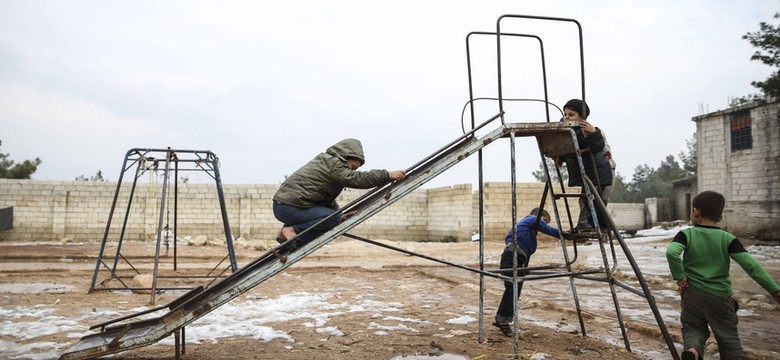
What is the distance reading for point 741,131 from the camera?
23047 mm

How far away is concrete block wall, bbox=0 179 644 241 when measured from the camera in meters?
20.8

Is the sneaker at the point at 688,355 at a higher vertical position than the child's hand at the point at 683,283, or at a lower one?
lower

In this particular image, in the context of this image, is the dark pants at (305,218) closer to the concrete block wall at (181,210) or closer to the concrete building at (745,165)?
the concrete block wall at (181,210)

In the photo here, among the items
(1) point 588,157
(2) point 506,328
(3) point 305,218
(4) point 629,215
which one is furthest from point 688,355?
(4) point 629,215

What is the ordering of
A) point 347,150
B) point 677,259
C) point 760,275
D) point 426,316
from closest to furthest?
point 760,275 < point 677,259 < point 347,150 < point 426,316

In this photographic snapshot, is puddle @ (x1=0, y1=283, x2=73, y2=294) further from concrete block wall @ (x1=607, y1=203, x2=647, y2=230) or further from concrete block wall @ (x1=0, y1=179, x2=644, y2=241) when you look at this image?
concrete block wall @ (x1=607, y1=203, x2=647, y2=230)

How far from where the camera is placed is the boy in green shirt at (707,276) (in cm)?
349

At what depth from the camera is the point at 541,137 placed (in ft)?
15.7

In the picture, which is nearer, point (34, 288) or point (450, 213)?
point (34, 288)

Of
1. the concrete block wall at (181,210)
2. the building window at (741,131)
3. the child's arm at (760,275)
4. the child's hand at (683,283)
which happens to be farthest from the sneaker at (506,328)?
the building window at (741,131)

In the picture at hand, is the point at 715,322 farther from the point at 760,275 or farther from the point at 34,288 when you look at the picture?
the point at 34,288

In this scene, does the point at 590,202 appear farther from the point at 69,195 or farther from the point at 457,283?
the point at 69,195

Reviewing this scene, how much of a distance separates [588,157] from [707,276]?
54.8 inches

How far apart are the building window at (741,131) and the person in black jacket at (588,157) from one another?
22.3 metres
